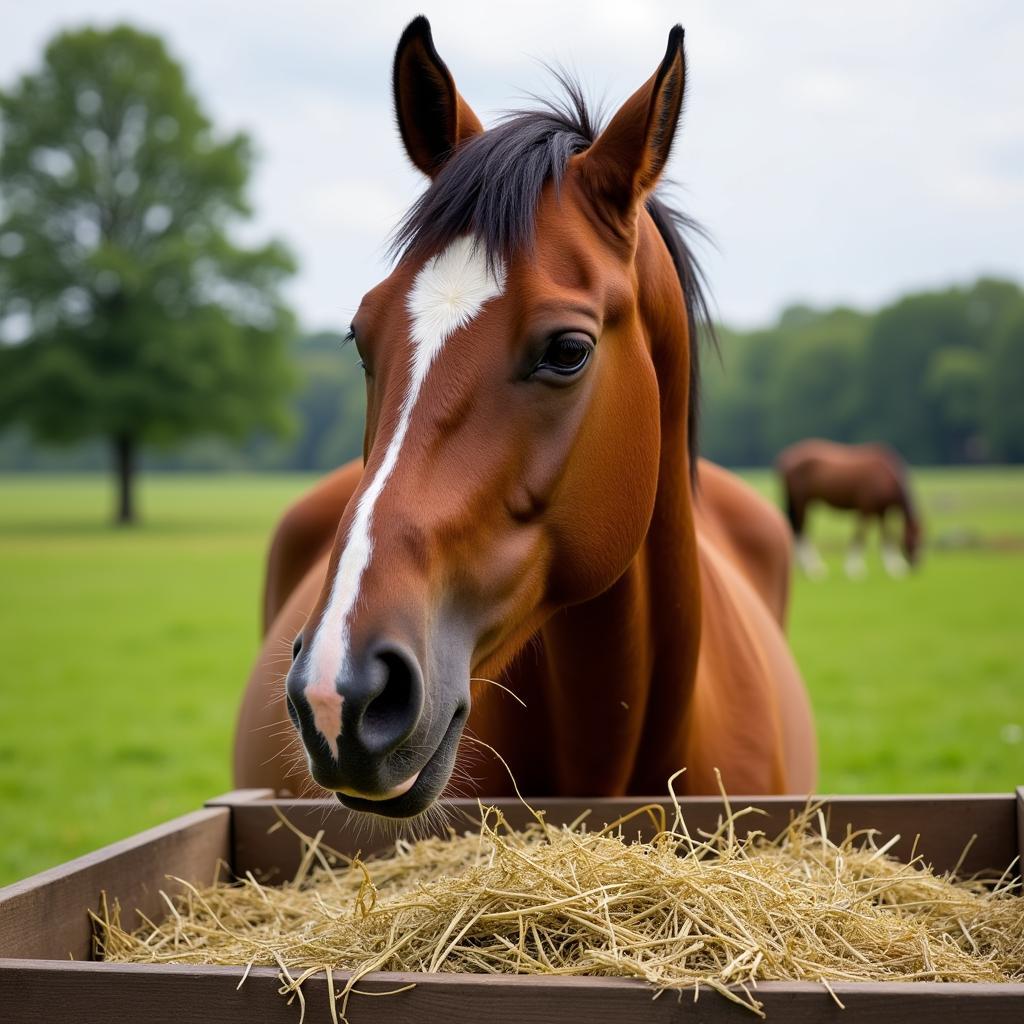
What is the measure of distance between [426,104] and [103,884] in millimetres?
1665

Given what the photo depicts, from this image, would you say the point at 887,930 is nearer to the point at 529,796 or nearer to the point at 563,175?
the point at 529,796

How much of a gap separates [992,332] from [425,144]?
63211 mm

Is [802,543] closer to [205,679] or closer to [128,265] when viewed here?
[205,679]

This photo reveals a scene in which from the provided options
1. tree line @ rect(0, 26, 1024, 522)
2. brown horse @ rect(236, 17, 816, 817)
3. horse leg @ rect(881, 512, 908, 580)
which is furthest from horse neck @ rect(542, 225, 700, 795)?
tree line @ rect(0, 26, 1024, 522)

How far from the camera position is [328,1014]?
1438mm

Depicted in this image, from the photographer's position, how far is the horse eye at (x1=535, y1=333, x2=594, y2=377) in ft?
5.94

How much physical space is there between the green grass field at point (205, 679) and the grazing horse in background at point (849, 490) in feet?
2.26

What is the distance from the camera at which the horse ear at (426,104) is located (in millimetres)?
2098

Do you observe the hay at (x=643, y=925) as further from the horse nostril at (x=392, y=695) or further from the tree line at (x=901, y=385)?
the tree line at (x=901, y=385)

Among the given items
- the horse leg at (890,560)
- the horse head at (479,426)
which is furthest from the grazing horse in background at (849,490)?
the horse head at (479,426)


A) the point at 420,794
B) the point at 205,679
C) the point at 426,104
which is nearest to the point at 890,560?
the point at 205,679

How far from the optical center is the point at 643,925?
1.63 meters

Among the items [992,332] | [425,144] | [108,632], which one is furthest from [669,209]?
[992,332]

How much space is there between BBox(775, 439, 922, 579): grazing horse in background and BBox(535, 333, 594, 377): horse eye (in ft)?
57.7
